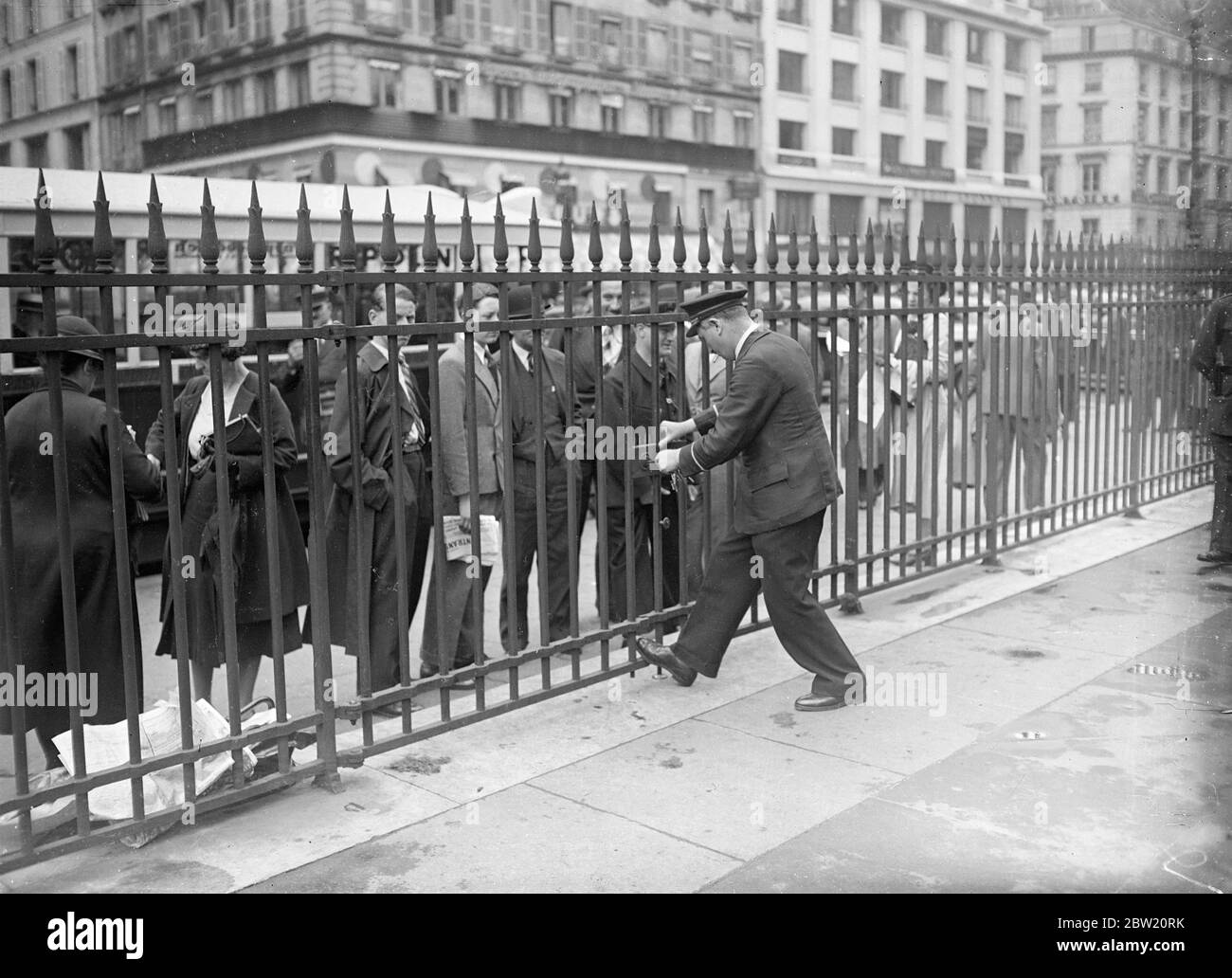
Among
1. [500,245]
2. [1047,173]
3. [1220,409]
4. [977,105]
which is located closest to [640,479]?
[500,245]

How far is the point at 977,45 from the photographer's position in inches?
719

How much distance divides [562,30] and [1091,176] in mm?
24459

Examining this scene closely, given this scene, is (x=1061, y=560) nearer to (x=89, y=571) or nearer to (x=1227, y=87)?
(x=1227, y=87)

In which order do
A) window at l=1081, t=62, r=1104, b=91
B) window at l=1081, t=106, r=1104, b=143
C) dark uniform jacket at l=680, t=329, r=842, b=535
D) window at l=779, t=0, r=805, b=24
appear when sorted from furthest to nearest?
window at l=779, t=0, r=805, b=24 → window at l=1081, t=106, r=1104, b=143 → window at l=1081, t=62, r=1104, b=91 → dark uniform jacket at l=680, t=329, r=842, b=535

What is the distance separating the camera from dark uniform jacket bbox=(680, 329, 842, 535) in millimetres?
5328

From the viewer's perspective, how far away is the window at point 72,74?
12.0m

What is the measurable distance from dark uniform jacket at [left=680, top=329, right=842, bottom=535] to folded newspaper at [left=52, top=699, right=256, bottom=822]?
221 centimetres

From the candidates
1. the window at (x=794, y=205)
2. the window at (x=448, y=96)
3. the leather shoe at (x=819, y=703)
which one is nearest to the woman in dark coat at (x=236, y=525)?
the leather shoe at (x=819, y=703)

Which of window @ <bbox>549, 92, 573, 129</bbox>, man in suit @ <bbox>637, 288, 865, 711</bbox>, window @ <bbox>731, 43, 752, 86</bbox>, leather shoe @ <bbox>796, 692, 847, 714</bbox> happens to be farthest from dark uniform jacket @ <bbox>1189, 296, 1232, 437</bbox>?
window @ <bbox>731, 43, 752, 86</bbox>

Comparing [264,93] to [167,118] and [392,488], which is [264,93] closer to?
[167,118]

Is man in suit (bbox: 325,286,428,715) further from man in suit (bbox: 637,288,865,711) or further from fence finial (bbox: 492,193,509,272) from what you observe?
man in suit (bbox: 637,288,865,711)

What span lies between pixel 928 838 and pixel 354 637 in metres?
2.75

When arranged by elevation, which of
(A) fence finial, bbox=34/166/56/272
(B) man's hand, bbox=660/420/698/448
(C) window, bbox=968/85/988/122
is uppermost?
(C) window, bbox=968/85/988/122

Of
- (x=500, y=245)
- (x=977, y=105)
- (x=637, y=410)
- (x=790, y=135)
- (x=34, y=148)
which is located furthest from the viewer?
(x=790, y=135)
